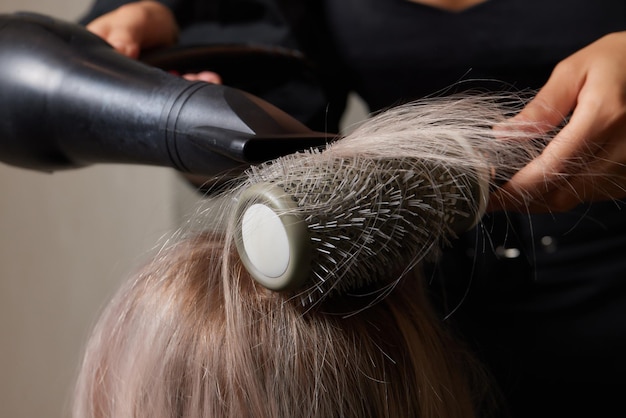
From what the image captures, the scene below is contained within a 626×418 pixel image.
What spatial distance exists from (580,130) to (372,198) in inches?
4.5

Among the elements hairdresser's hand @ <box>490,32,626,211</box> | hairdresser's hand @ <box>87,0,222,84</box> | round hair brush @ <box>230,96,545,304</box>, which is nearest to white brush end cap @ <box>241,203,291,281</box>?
round hair brush @ <box>230,96,545,304</box>

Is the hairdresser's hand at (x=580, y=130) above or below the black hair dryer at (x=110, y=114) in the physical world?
below

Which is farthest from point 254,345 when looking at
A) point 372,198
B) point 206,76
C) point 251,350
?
point 206,76

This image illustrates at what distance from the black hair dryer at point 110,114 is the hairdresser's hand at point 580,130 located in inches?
4.4

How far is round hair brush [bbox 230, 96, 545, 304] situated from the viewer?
308mm

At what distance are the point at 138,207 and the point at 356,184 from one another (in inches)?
40.8

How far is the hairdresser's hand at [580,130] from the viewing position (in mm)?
340

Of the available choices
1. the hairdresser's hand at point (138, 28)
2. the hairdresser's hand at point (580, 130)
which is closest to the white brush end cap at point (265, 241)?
the hairdresser's hand at point (580, 130)

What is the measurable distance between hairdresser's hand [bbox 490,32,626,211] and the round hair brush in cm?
1

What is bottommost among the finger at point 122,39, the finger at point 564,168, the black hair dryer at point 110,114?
the finger at point 564,168

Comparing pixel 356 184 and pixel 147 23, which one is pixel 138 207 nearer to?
pixel 147 23

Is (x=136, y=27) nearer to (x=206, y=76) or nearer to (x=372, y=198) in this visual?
(x=206, y=76)

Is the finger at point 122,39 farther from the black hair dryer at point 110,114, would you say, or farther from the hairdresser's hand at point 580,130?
the hairdresser's hand at point 580,130

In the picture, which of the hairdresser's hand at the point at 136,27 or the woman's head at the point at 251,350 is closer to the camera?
the woman's head at the point at 251,350
